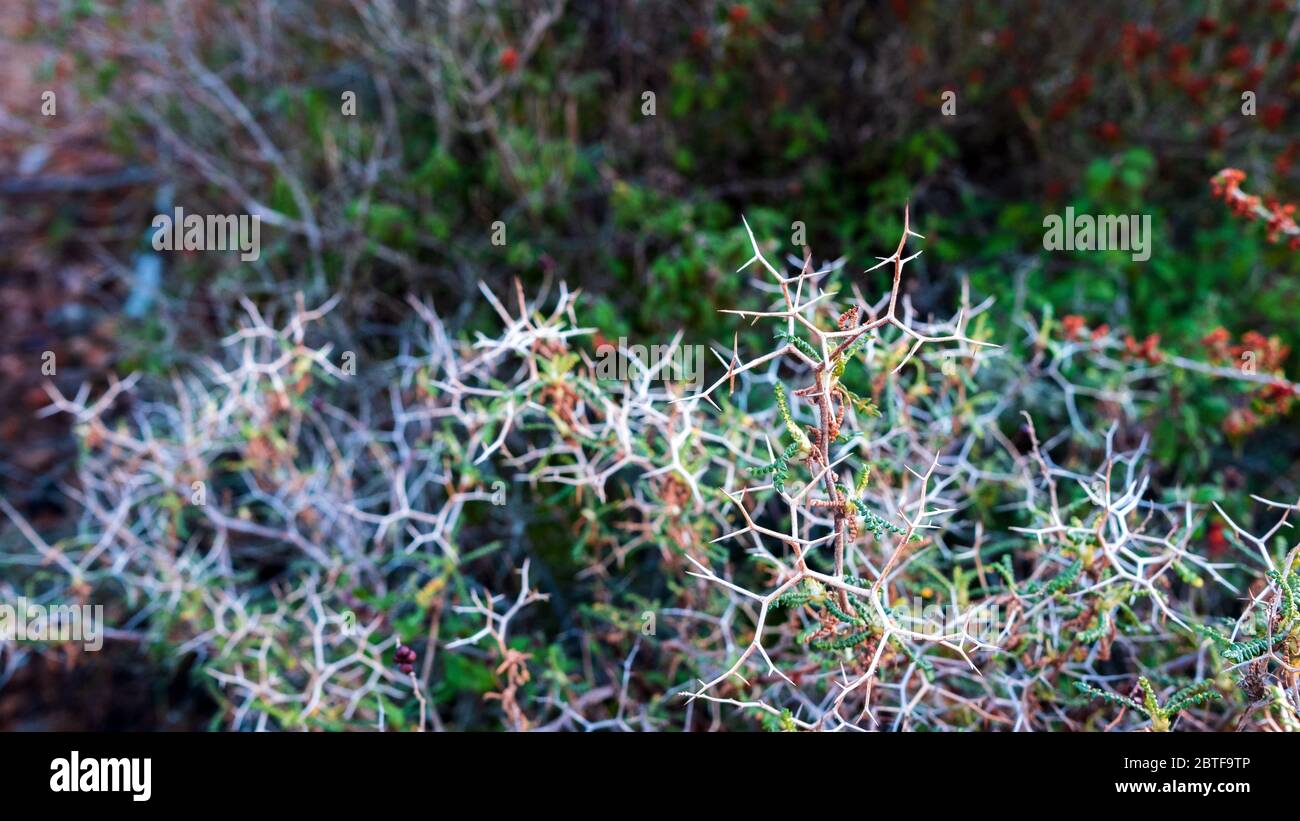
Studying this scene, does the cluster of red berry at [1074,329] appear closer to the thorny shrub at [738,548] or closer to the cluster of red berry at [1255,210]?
the thorny shrub at [738,548]

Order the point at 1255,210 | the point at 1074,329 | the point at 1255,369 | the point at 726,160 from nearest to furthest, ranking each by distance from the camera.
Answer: the point at 1255,210 → the point at 1074,329 → the point at 1255,369 → the point at 726,160

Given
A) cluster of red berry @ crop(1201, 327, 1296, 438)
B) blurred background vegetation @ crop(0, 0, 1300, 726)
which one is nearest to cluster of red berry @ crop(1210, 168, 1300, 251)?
cluster of red berry @ crop(1201, 327, 1296, 438)

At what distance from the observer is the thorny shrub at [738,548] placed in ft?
6.81

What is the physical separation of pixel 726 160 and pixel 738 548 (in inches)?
73.5

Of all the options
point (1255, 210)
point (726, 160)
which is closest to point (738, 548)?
point (1255, 210)

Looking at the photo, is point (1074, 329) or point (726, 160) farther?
point (726, 160)

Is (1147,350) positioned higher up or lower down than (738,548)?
higher up

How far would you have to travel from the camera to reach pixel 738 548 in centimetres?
292

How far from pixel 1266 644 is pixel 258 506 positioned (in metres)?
3.24

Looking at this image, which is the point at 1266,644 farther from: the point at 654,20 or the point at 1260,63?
the point at 654,20

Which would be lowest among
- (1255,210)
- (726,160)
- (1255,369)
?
(1255,369)

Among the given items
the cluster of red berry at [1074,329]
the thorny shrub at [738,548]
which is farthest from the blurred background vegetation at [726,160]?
the cluster of red berry at [1074,329]

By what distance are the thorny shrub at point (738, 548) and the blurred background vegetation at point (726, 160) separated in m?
0.31

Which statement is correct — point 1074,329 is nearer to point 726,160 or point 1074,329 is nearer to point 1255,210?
point 1255,210
